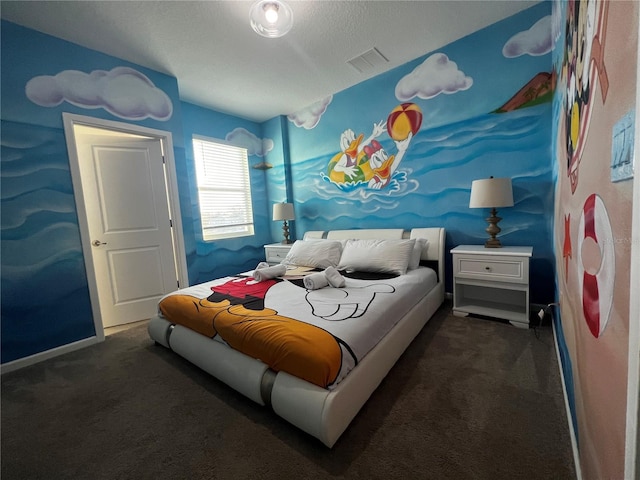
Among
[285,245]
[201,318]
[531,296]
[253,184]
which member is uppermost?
[253,184]

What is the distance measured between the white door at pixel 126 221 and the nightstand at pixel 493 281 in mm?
3219

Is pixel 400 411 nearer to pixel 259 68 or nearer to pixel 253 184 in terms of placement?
pixel 259 68

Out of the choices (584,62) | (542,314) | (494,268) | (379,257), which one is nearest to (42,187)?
(379,257)

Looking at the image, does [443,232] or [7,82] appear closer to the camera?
[7,82]

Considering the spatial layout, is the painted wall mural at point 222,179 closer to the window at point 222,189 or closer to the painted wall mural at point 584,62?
the window at point 222,189

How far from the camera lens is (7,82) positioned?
2066 mm

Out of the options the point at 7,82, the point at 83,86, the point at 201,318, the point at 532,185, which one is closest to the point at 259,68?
the point at 83,86

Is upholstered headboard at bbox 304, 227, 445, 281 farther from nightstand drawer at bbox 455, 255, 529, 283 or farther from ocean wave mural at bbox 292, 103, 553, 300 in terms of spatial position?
nightstand drawer at bbox 455, 255, 529, 283

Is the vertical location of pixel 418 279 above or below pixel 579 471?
above

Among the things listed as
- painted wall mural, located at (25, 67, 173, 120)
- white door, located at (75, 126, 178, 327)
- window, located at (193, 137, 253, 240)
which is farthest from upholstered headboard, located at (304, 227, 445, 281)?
painted wall mural, located at (25, 67, 173, 120)

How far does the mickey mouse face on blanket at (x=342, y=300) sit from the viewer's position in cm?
158

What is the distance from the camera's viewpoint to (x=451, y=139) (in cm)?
277

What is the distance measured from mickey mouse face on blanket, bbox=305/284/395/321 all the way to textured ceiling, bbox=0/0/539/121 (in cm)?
222

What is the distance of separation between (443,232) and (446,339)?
1.16m
